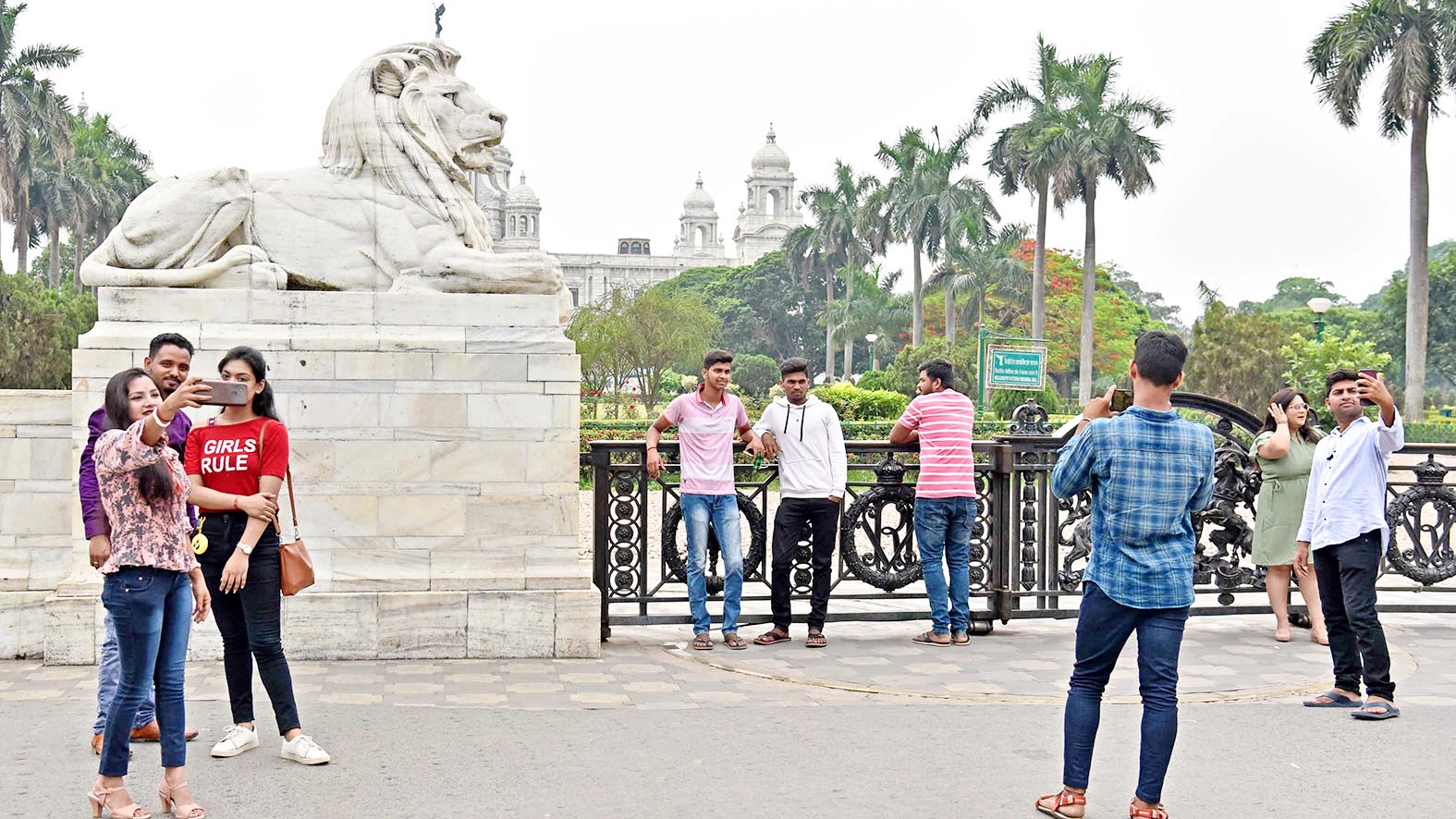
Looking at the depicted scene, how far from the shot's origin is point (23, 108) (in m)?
38.8

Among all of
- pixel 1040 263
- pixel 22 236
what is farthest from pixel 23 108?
pixel 1040 263

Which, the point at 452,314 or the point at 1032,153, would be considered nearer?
the point at 452,314

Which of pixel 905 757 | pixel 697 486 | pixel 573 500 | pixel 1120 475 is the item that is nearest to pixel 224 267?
pixel 573 500

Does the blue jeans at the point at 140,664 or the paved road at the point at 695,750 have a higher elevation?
the blue jeans at the point at 140,664

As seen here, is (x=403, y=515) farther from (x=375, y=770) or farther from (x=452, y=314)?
(x=375, y=770)

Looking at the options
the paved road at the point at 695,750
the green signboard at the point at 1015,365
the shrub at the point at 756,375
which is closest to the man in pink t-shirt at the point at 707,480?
the paved road at the point at 695,750

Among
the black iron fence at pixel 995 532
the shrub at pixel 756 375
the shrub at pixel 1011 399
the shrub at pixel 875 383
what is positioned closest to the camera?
the black iron fence at pixel 995 532

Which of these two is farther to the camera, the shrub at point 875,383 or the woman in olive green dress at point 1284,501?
the shrub at point 875,383

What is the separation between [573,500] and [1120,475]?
A: 3.72 metres

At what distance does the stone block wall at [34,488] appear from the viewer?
7.58 meters

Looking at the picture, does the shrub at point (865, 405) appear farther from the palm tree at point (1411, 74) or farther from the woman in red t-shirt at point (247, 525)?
the woman in red t-shirt at point (247, 525)

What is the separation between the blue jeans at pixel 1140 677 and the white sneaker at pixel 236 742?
3.09 m

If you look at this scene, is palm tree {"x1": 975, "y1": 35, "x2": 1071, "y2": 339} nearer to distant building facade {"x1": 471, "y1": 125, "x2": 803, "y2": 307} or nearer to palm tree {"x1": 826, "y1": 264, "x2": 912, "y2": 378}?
palm tree {"x1": 826, "y1": 264, "x2": 912, "y2": 378}

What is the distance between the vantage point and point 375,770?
5324 millimetres
